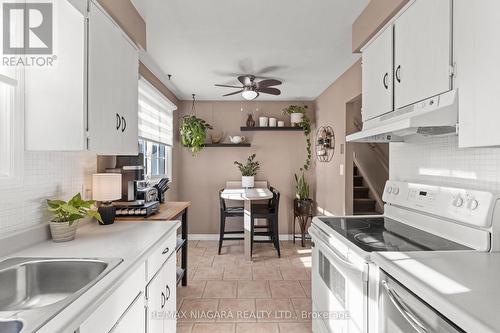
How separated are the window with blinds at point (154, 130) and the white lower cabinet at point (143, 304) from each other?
5.87 feet

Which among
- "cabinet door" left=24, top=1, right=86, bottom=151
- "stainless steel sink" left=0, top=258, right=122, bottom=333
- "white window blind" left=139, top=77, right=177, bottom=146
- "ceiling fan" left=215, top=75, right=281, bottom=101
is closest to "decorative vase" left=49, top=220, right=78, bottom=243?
"stainless steel sink" left=0, top=258, right=122, bottom=333

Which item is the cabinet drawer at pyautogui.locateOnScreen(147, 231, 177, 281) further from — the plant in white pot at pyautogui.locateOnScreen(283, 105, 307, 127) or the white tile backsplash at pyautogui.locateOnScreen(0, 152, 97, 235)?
the plant in white pot at pyautogui.locateOnScreen(283, 105, 307, 127)

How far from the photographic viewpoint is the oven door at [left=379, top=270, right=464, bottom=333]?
86 cm

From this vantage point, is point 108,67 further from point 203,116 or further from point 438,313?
point 203,116

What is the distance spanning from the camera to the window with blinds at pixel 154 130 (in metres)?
3.24

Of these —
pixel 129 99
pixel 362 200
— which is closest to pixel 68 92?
pixel 129 99

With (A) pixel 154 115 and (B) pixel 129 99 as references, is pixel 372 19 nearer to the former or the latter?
(B) pixel 129 99

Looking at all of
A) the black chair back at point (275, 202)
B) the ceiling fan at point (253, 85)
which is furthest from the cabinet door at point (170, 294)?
the black chair back at point (275, 202)

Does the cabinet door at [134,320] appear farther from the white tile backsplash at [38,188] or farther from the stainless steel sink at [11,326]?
the white tile backsplash at [38,188]

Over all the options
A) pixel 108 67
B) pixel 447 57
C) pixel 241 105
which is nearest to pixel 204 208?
pixel 241 105

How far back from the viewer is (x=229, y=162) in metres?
5.05

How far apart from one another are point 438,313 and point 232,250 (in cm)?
372

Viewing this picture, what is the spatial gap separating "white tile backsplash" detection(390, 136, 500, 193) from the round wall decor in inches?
70.7

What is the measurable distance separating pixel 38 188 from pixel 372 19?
233 cm
